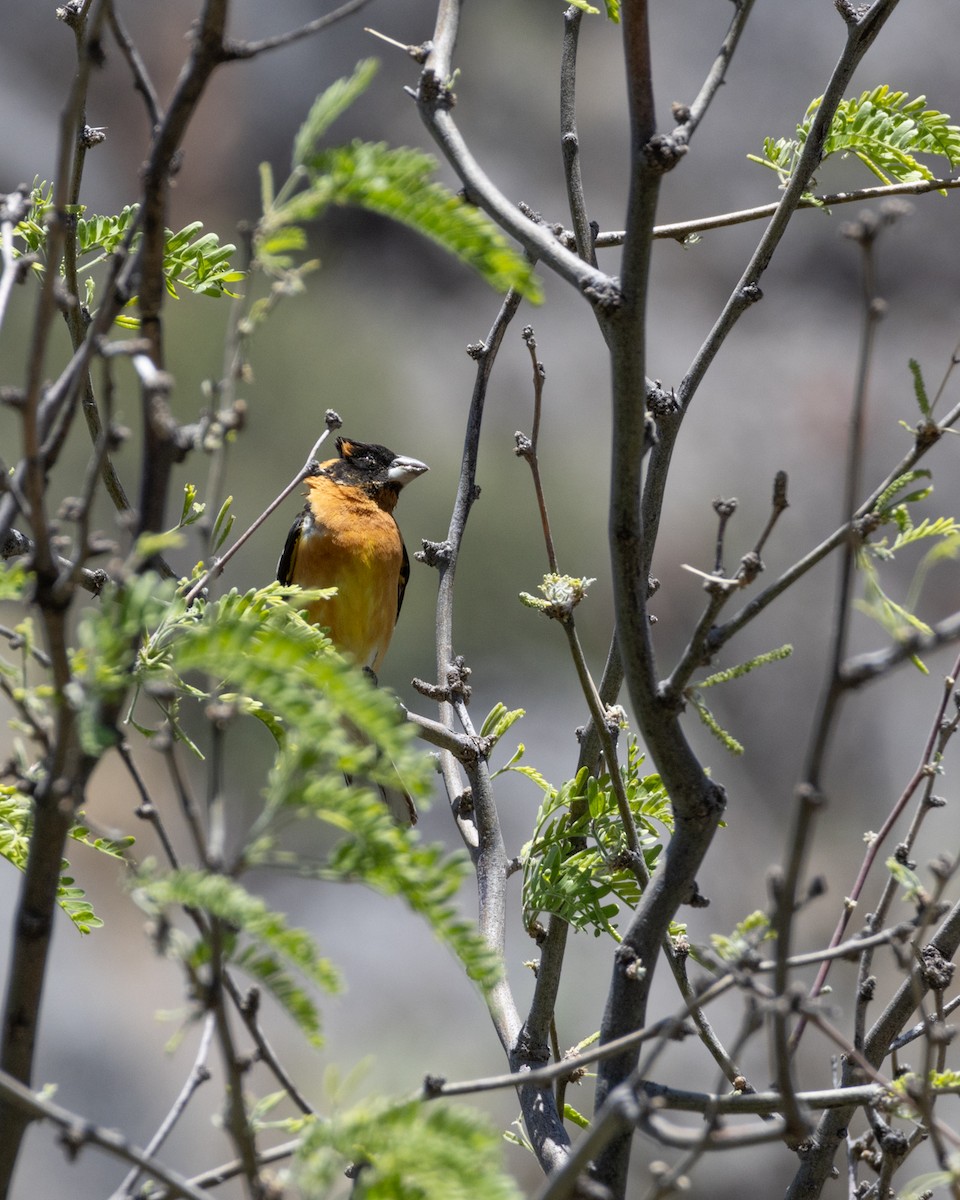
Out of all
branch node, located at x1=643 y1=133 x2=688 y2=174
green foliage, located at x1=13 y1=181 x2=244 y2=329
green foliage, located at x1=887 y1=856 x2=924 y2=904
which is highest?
green foliage, located at x1=13 y1=181 x2=244 y2=329

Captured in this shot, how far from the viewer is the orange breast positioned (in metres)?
5.14

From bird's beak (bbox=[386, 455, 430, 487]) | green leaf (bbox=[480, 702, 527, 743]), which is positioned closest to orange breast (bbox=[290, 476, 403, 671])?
bird's beak (bbox=[386, 455, 430, 487])

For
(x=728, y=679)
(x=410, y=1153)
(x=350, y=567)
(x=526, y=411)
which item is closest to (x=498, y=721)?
(x=728, y=679)

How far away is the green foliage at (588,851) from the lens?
7.60ft

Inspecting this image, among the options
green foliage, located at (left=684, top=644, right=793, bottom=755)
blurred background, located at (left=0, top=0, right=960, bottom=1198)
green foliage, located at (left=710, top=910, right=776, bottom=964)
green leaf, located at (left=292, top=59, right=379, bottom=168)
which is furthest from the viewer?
blurred background, located at (left=0, top=0, right=960, bottom=1198)

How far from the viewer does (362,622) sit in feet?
17.1

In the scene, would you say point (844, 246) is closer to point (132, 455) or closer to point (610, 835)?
point (132, 455)

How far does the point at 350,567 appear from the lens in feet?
16.9

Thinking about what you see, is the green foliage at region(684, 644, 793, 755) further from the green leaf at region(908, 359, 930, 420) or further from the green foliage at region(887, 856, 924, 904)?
the green leaf at region(908, 359, 930, 420)

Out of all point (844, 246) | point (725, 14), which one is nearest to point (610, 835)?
point (844, 246)

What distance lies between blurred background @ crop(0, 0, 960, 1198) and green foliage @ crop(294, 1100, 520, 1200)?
27.2 ft

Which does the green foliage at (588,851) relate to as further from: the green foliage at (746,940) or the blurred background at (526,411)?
the blurred background at (526,411)

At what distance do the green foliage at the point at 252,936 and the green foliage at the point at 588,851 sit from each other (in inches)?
42.8

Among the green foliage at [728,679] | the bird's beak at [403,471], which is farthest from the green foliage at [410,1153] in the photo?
the bird's beak at [403,471]
